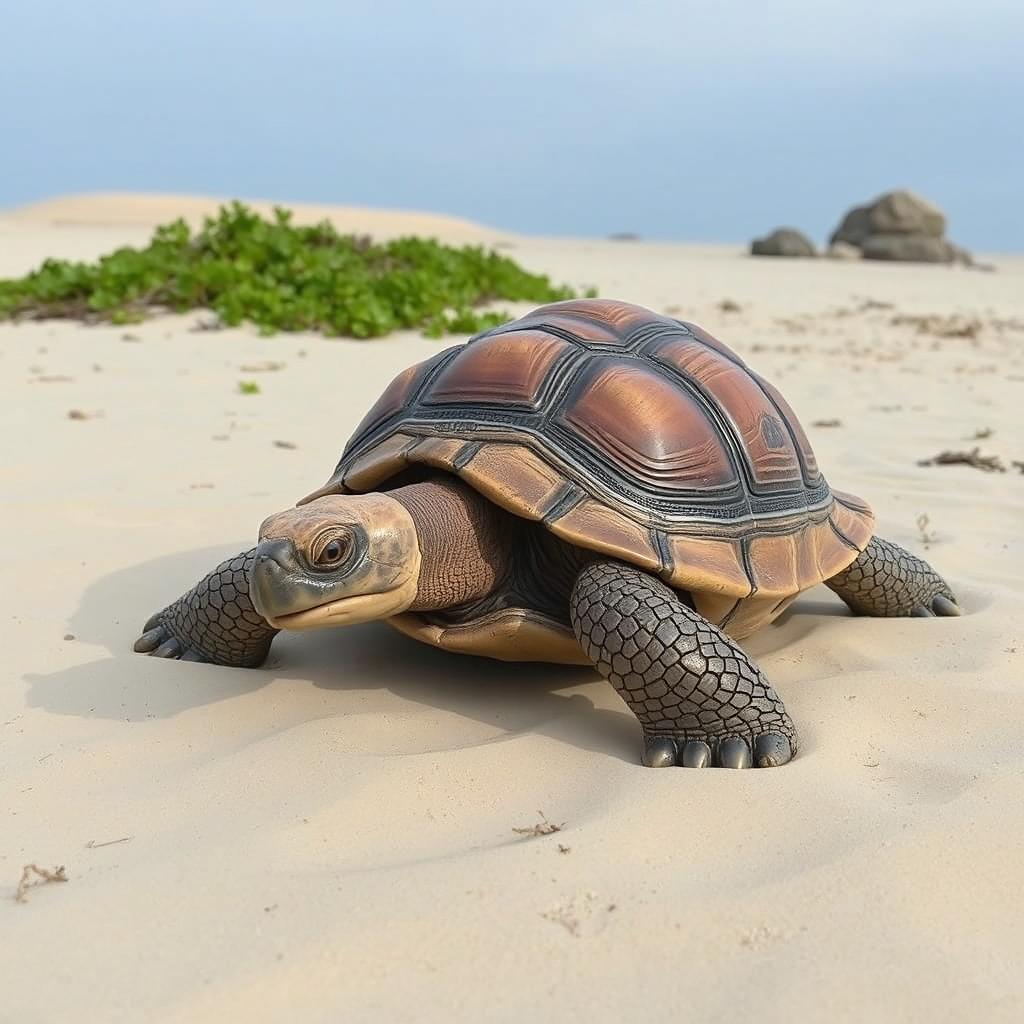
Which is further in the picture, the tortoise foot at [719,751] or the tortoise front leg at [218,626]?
the tortoise front leg at [218,626]

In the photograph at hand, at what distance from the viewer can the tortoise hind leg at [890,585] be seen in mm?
3605

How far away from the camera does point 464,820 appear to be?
2.26 meters

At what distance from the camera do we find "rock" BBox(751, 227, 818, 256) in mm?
34297

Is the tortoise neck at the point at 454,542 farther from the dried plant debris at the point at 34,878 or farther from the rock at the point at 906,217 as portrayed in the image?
the rock at the point at 906,217

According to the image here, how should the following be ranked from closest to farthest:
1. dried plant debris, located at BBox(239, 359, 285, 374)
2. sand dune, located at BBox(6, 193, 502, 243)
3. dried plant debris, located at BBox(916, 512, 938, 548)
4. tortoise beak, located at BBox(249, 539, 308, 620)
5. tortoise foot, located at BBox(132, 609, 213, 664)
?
tortoise beak, located at BBox(249, 539, 308, 620) < tortoise foot, located at BBox(132, 609, 213, 664) < dried plant debris, located at BBox(916, 512, 938, 548) < dried plant debris, located at BBox(239, 359, 285, 374) < sand dune, located at BBox(6, 193, 502, 243)

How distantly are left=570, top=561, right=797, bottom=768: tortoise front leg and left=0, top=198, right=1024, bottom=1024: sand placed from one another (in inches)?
3.8

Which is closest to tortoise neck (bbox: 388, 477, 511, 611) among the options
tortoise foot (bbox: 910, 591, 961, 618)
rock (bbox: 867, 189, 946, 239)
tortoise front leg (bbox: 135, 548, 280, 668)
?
tortoise front leg (bbox: 135, 548, 280, 668)

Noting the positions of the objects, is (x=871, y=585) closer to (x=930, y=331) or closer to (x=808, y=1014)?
(x=808, y=1014)

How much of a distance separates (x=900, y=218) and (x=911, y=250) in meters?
3.02

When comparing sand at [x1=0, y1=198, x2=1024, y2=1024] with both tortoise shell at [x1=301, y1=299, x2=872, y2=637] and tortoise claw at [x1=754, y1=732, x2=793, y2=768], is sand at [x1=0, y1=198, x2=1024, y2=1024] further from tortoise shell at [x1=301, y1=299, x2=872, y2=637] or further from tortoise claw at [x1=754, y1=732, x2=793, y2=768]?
tortoise shell at [x1=301, y1=299, x2=872, y2=637]

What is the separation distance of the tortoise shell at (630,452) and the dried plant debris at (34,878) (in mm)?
1275

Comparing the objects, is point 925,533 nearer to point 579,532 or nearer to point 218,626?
point 579,532

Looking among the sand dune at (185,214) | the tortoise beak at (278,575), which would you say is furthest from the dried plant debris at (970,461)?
the sand dune at (185,214)

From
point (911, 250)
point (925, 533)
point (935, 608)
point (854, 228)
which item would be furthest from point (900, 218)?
point (935, 608)
